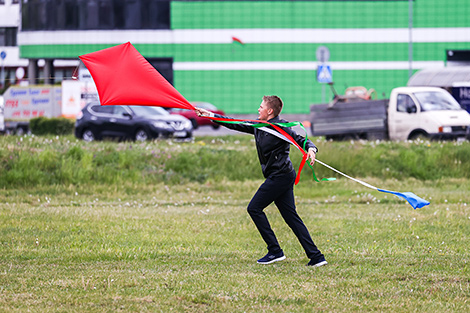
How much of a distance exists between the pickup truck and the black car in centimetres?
457

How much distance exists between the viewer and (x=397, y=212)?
1262 centimetres

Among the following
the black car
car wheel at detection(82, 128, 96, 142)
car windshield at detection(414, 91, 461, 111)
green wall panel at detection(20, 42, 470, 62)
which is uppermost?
green wall panel at detection(20, 42, 470, 62)

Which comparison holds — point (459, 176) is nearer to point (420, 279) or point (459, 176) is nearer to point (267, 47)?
point (420, 279)

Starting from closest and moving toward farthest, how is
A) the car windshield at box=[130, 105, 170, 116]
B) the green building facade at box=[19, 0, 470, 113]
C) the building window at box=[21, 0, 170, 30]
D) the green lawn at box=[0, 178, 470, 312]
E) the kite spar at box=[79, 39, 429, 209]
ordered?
the green lawn at box=[0, 178, 470, 312]
the kite spar at box=[79, 39, 429, 209]
the car windshield at box=[130, 105, 170, 116]
the green building facade at box=[19, 0, 470, 113]
the building window at box=[21, 0, 170, 30]

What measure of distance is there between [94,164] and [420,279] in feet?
34.0

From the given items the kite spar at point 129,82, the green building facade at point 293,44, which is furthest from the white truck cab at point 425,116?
the green building facade at point 293,44

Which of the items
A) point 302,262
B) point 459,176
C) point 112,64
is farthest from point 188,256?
point 459,176

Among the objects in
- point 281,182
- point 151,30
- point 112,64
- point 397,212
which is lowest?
point 397,212

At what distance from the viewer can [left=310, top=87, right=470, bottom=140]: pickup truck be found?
22.2m

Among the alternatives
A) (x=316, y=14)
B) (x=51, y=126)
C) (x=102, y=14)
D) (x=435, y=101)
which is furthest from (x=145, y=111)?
(x=102, y=14)

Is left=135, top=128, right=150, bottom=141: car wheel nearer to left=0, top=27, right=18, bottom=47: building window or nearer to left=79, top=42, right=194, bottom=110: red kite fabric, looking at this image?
left=79, top=42, right=194, bottom=110: red kite fabric

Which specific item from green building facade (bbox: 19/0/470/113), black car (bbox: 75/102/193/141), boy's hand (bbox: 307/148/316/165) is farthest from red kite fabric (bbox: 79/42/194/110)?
green building facade (bbox: 19/0/470/113)

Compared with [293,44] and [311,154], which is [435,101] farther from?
[293,44]

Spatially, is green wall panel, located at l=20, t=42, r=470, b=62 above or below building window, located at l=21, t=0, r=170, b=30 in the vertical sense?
below
